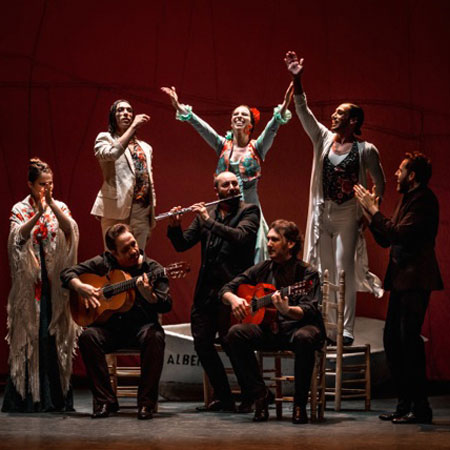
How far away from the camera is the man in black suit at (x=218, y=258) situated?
5.63m

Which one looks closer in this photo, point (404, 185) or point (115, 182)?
point (404, 185)

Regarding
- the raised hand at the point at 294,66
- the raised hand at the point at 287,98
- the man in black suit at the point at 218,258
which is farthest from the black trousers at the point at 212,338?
the raised hand at the point at 294,66

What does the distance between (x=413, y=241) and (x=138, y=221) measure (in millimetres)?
1900

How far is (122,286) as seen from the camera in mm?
5395

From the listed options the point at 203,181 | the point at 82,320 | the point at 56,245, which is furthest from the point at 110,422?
the point at 203,181

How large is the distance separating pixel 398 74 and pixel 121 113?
7.60ft

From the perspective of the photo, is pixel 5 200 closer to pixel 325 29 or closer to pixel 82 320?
pixel 82 320

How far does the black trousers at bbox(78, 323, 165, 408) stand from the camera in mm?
5332

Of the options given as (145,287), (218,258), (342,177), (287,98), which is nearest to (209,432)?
(145,287)

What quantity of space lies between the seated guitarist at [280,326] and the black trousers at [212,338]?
0.69 feet

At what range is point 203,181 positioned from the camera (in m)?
7.38

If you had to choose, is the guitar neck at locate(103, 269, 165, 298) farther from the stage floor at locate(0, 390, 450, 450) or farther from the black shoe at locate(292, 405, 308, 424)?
the black shoe at locate(292, 405, 308, 424)

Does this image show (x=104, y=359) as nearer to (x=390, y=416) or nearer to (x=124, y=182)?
(x=124, y=182)

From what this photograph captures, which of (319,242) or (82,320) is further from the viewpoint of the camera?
(319,242)
